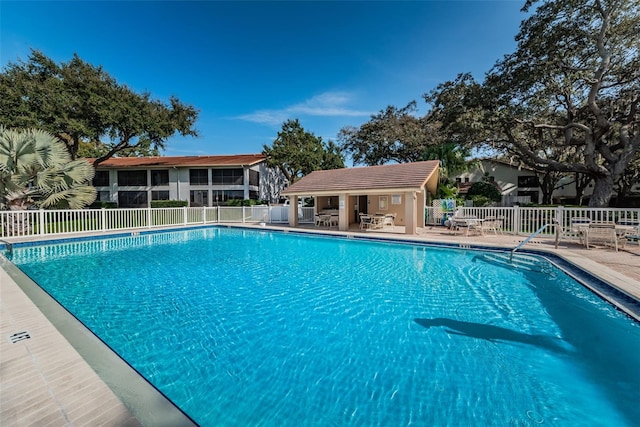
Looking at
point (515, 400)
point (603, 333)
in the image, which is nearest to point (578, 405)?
point (515, 400)

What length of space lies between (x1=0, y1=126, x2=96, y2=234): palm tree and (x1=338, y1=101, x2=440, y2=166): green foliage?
25.0m

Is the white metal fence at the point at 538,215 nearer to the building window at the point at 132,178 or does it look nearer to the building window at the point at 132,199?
the building window at the point at 132,199

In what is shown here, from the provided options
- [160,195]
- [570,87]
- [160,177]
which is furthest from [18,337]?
[160,177]

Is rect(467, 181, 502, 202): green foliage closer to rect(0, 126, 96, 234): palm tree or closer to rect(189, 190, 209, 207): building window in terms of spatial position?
rect(189, 190, 209, 207): building window

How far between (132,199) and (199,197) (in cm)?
794

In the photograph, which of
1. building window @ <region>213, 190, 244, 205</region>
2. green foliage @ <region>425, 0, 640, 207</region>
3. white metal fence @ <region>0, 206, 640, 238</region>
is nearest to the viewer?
white metal fence @ <region>0, 206, 640, 238</region>

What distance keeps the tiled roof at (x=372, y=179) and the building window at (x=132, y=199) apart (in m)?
21.9

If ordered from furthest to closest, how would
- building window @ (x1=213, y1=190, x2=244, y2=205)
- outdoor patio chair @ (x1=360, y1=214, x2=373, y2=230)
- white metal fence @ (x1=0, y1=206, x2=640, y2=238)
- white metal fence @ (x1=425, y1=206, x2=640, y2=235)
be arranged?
building window @ (x1=213, y1=190, x2=244, y2=205)
outdoor patio chair @ (x1=360, y1=214, x2=373, y2=230)
white metal fence @ (x1=0, y1=206, x2=640, y2=238)
white metal fence @ (x1=425, y1=206, x2=640, y2=235)

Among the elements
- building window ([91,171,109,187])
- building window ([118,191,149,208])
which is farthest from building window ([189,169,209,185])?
building window ([91,171,109,187])

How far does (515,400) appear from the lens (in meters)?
2.84

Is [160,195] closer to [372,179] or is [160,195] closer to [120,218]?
[120,218]

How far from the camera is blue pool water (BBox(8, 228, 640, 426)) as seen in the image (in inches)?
108

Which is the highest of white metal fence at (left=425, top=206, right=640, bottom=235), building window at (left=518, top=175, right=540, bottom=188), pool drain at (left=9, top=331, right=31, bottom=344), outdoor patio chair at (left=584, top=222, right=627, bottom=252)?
building window at (left=518, top=175, right=540, bottom=188)

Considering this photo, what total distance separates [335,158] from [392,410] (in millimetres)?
34042
